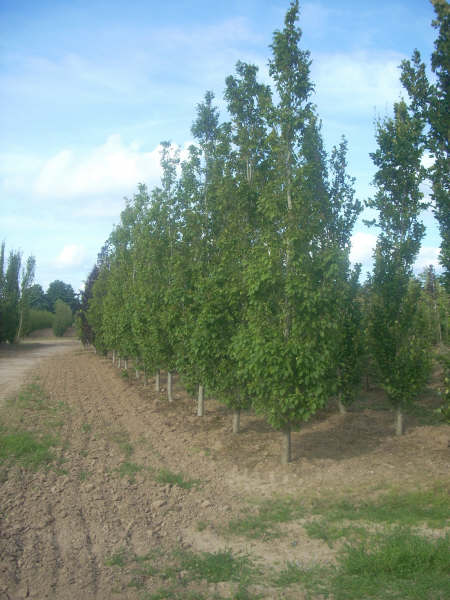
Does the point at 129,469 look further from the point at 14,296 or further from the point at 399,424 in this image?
the point at 14,296

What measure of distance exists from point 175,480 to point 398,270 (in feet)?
19.1

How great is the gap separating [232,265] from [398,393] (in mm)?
4016

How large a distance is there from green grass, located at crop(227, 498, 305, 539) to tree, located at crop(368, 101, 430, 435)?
3.54m

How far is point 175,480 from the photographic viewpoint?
281 inches

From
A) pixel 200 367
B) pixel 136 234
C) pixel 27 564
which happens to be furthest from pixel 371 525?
pixel 136 234

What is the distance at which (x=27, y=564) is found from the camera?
177 inches

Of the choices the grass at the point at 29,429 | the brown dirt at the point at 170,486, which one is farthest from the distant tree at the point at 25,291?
the brown dirt at the point at 170,486

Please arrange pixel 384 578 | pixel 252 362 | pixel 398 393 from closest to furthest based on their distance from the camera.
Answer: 1. pixel 384 578
2. pixel 252 362
3. pixel 398 393

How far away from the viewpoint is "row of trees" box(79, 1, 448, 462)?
7238 millimetres

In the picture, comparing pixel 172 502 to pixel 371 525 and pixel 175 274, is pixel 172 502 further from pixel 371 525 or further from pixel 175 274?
pixel 175 274

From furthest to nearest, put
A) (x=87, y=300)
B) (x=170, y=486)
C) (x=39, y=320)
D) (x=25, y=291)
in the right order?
(x=39, y=320) → (x=25, y=291) → (x=87, y=300) → (x=170, y=486)

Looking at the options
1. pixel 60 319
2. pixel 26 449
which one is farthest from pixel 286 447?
pixel 60 319

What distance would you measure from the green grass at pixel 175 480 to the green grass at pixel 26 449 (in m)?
1.96

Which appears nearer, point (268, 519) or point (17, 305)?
point (268, 519)
